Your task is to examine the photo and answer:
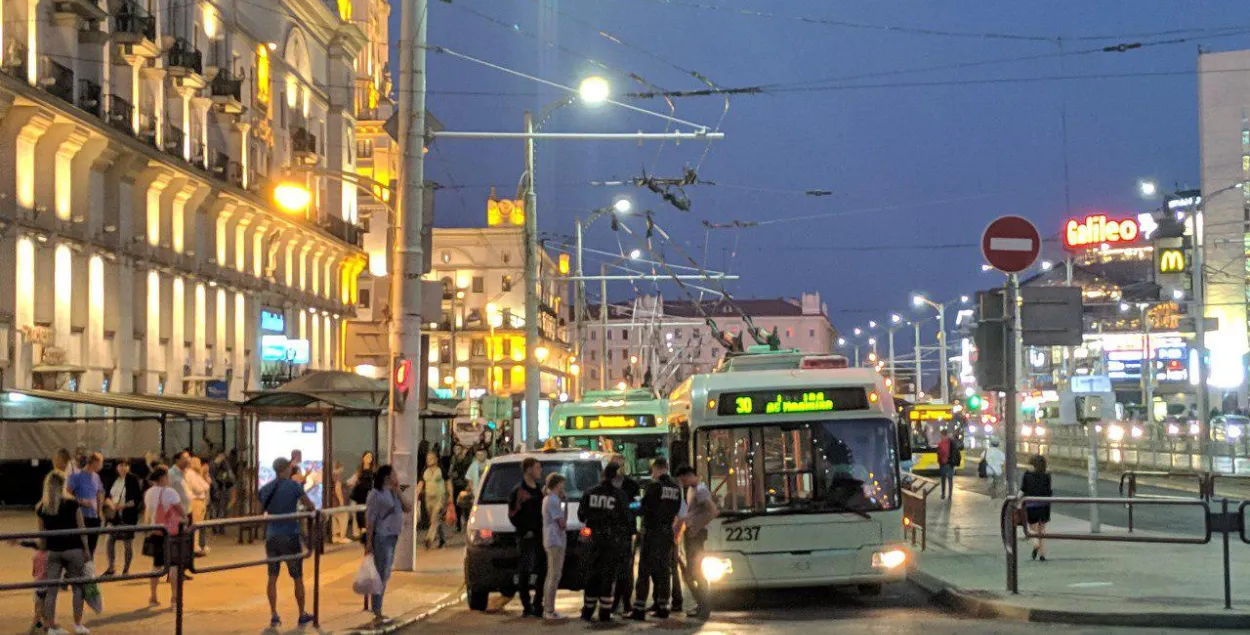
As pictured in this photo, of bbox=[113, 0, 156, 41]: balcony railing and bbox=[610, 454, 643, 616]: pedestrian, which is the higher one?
bbox=[113, 0, 156, 41]: balcony railing

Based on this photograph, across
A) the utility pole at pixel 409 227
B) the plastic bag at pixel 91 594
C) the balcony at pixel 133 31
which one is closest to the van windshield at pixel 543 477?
the utility pole at pixel 409 227

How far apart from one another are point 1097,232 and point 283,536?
83835 millimetres

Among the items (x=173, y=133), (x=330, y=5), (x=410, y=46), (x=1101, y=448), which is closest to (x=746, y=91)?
(x=410, y=46)

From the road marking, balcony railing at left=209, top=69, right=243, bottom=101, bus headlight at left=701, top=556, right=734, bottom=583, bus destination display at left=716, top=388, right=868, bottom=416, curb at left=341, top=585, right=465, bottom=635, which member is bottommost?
curb at left=341, top=585, right=465, bottom=635

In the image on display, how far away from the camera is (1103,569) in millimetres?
19203

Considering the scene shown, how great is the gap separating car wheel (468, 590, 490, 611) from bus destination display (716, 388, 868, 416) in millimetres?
3702

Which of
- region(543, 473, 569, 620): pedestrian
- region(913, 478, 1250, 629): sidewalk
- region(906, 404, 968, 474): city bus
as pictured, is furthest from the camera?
region(906, 404, 968, 474): city bus

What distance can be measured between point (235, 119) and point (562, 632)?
4177 cm

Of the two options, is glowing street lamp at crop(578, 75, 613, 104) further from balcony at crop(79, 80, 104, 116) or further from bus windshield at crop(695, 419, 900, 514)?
balcony at crop(79, 80, 104, 116)

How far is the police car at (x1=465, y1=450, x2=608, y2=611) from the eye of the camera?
58.0 feet

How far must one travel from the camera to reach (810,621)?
52.1ft

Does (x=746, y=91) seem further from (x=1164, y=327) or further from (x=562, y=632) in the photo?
(x=1164, y=327)

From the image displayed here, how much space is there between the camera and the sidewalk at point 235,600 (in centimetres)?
1567

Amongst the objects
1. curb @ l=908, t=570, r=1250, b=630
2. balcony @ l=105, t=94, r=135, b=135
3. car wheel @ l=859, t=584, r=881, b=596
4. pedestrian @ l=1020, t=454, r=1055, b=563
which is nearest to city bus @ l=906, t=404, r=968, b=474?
balcony @ l=105, t=94, r=135, b=135
